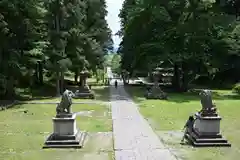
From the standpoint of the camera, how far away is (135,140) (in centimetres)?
1565

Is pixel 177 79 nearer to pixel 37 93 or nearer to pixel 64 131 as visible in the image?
pixel 37 93

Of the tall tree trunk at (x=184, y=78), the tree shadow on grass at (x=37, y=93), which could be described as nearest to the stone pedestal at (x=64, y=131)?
the tree shadow on grass at (x=37, y=93)

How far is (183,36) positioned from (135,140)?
25.0 metres

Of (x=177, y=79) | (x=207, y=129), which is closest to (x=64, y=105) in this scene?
(x=207, y=129)

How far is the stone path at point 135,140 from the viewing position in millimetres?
13266

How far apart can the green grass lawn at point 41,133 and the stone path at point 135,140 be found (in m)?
0.42

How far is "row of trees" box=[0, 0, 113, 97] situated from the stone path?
11.8 metres

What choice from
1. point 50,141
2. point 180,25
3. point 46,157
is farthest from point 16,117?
point 180,25

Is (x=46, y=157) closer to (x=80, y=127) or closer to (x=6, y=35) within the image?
(x=80, y=127)

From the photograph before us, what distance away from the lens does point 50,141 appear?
49.3 ft

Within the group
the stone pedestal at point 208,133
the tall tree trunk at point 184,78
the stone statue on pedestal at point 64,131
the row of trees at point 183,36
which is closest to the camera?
the stone statue on pedestal at point 64,131

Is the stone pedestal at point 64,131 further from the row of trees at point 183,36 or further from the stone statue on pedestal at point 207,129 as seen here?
the row of trees at point 183,36

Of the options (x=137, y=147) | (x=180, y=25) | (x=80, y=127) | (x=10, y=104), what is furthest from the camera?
(x=180, y=25)

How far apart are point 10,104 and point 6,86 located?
374 cm
